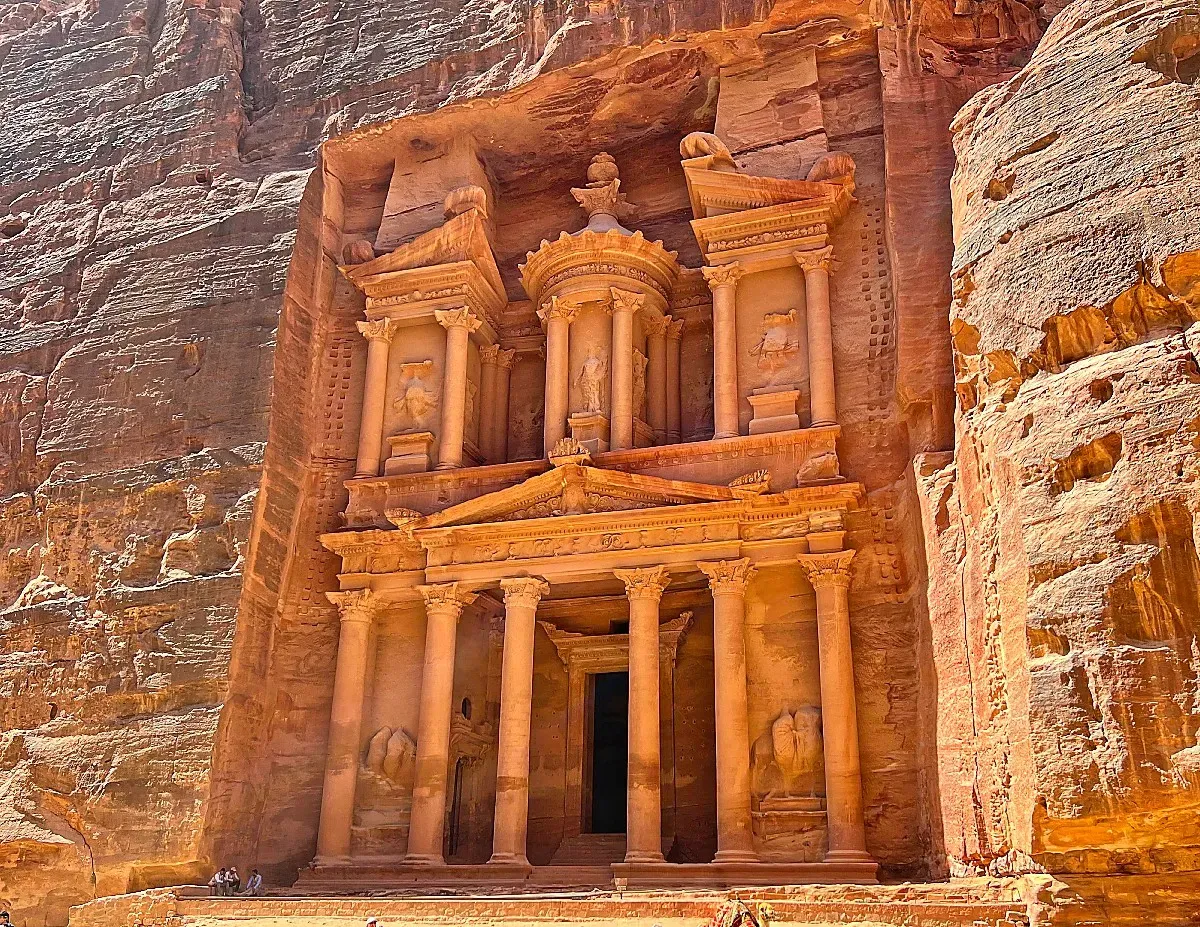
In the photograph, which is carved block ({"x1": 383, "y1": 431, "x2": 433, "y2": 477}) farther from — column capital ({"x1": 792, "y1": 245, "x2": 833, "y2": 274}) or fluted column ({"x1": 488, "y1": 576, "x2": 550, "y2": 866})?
column capital ({"x1": 792, "y1": 245, "x2": 833, "y2": 274})

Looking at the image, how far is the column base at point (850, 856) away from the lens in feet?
42.9

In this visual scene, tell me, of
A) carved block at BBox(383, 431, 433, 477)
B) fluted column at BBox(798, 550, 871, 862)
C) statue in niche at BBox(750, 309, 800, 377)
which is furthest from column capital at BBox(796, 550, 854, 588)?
carved block at BBox(383, 431, 433, 477)

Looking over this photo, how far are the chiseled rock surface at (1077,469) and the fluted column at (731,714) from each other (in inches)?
100

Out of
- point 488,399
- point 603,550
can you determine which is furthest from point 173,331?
point 603,550

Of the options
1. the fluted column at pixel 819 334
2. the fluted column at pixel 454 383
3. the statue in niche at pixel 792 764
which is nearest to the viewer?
the statue in niche at pixel 792 764

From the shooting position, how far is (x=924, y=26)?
16.9m

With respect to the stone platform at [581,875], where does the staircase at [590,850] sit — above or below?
above

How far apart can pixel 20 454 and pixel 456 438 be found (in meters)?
6.31

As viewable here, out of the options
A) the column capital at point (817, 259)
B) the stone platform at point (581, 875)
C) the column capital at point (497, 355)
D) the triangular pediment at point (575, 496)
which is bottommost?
the stone platform at point (581, 875)

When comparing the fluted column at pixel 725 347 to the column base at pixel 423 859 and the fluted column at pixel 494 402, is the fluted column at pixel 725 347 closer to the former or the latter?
the fluted column at pixel 494 402

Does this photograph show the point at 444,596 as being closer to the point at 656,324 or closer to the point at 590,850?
the point at 590,850

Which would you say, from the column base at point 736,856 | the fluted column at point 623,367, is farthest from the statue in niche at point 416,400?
the column base at point 736,856

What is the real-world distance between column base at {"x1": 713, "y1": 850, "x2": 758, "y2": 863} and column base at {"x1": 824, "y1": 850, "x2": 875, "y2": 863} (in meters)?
0.84

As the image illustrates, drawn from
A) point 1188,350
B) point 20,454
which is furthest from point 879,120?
point 20,454
